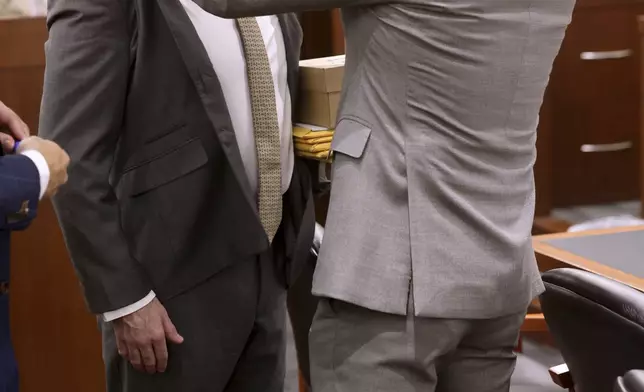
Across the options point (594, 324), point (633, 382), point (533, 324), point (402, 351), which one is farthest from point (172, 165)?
point (533, 324)

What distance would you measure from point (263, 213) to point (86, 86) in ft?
1.25

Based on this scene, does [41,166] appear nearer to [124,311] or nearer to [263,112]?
[124,311]

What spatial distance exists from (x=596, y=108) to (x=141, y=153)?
4517mm

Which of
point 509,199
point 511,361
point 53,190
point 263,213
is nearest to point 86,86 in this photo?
point 53,190

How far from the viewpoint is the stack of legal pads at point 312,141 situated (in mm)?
1728

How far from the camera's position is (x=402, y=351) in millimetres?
1449

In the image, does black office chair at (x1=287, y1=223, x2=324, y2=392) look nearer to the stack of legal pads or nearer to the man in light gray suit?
the stack of legal pads

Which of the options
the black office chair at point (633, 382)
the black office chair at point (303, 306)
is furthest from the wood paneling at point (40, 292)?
the black office chair at point (633, 382)

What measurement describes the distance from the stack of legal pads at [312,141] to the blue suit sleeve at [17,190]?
502 millimetres

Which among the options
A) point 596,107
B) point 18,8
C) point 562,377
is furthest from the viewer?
point 596,107

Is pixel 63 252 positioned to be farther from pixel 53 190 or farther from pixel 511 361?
pixel 511 361

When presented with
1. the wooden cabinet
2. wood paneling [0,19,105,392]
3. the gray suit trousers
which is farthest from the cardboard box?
the wooden cabinet

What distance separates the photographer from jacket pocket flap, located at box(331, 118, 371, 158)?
1.46 meters

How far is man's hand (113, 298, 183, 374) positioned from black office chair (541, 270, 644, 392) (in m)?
0.64
